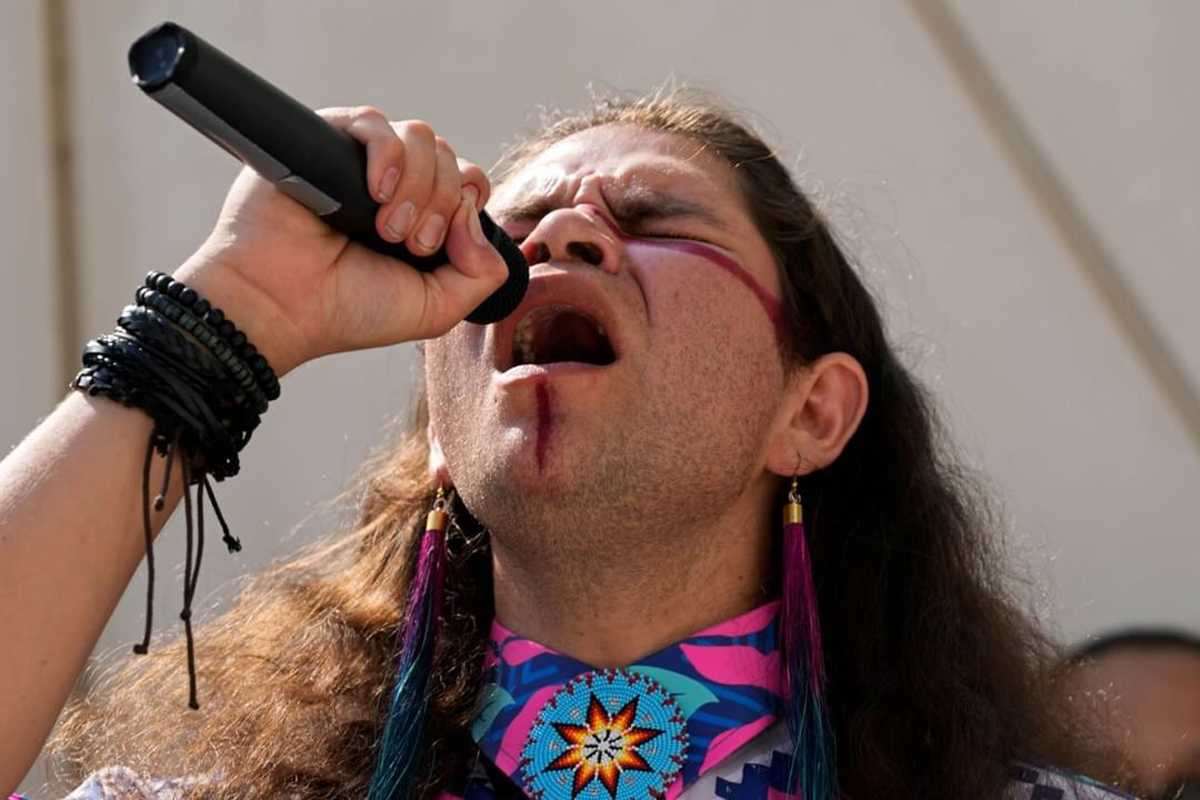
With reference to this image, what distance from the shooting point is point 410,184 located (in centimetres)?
168

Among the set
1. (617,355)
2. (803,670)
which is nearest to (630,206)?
(617,355)

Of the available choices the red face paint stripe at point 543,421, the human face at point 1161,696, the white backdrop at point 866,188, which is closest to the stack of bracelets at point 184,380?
the red face paint stripe at point 543,421

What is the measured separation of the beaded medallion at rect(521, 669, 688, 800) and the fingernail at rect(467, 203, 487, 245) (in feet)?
2.14

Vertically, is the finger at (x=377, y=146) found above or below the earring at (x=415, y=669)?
above

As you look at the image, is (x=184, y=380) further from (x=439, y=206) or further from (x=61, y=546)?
(x=439, y=206)

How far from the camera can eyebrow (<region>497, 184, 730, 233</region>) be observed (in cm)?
237

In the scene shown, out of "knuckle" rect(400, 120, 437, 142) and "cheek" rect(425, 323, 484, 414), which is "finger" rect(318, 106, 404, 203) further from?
"cheek" rect(425, 323, 484, 414)

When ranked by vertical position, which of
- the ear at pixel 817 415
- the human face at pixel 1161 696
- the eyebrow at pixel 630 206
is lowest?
the human face at pixel 1161 696

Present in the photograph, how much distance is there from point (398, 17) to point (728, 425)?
1834 mm

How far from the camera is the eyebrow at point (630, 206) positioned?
237 cm

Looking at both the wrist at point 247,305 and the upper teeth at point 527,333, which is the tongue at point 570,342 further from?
the wrist at point 247,305

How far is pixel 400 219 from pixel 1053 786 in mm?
1133

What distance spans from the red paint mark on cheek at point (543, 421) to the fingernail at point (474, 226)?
36 centimetres

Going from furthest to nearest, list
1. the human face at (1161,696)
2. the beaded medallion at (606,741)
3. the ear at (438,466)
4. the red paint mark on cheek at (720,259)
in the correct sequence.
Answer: the human face at (1161,696)
the ear at (438,466)
the red paint mark on cheek at (720,259)
the beaded medallion at (606,741)
